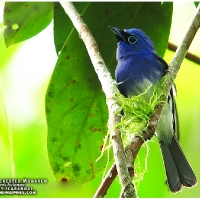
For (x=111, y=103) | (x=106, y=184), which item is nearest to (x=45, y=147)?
(x=111, y=103)

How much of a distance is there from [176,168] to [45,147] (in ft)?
2.12

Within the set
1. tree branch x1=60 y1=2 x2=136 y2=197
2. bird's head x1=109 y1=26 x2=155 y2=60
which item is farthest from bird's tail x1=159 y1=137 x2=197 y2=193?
→ tree branch x1=60 y1=2 x2=136 y2=197

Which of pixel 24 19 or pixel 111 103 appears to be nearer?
pixel 111 103

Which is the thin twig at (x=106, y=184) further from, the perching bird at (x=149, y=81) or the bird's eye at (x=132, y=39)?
the bird's eye at (x=132, y=39)

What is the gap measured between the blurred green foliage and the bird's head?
0.55 ft

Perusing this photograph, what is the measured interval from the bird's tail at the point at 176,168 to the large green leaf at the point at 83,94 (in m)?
0.32

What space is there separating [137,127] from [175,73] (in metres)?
0.24

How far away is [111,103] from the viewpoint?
4.35 ft

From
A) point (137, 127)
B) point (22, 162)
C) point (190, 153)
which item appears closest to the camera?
point (137, 127)

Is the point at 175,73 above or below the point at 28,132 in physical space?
above

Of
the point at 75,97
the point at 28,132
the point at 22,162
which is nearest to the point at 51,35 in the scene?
the point at 75,97

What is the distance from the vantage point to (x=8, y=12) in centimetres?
206

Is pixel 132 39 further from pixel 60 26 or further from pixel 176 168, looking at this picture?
pixel 176 168

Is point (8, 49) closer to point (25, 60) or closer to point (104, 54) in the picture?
point (25, 60)
